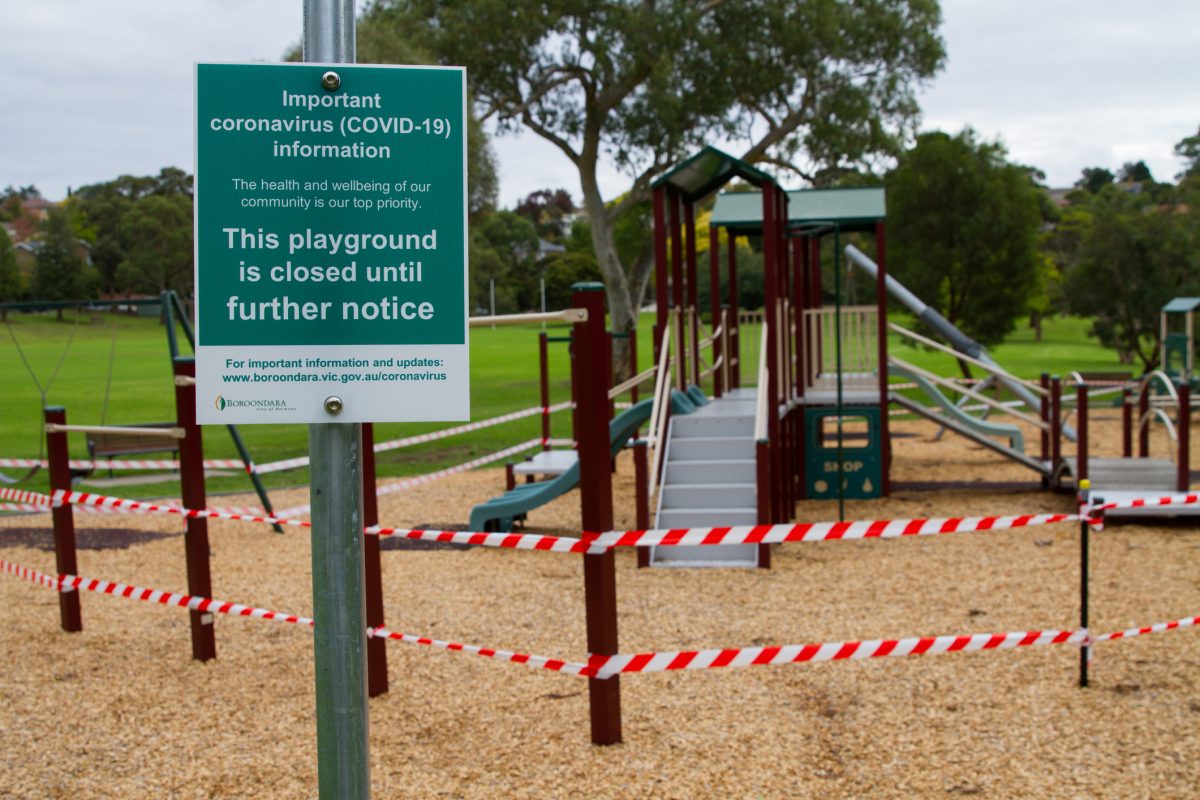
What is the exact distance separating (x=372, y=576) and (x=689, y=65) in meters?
20.5

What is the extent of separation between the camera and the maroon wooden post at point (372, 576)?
5.29 metres

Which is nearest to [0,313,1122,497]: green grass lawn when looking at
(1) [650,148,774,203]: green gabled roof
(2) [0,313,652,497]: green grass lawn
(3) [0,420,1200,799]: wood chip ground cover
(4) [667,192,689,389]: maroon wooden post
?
(2) [0,313,652,497]: green grass lawn

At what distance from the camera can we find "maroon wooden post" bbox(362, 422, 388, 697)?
5.29m

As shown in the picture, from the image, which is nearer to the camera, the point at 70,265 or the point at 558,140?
the point at 558,140

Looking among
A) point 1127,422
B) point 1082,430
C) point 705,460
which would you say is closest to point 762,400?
point 705,460

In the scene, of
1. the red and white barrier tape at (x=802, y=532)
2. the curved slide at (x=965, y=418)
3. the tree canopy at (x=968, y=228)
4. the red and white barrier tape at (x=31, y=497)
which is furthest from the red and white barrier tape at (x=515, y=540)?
the tree canopy at (x=968, y=228)

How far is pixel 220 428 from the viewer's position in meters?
22.5

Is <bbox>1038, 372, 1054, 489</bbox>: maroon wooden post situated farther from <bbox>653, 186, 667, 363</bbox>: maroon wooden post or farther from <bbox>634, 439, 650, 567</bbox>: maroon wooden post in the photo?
<bbox>634, 439, 650, 567</bbox>: maroon wooden post

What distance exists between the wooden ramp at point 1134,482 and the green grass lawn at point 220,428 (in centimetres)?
416

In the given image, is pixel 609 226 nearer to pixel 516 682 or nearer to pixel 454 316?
pixel 516 682

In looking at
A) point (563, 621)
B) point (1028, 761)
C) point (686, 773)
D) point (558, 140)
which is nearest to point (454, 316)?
point (686, 773)

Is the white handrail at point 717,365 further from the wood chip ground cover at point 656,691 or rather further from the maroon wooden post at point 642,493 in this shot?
the wood chip ground cover at point 656,691

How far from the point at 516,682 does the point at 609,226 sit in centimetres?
2213

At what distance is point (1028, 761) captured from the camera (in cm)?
453
